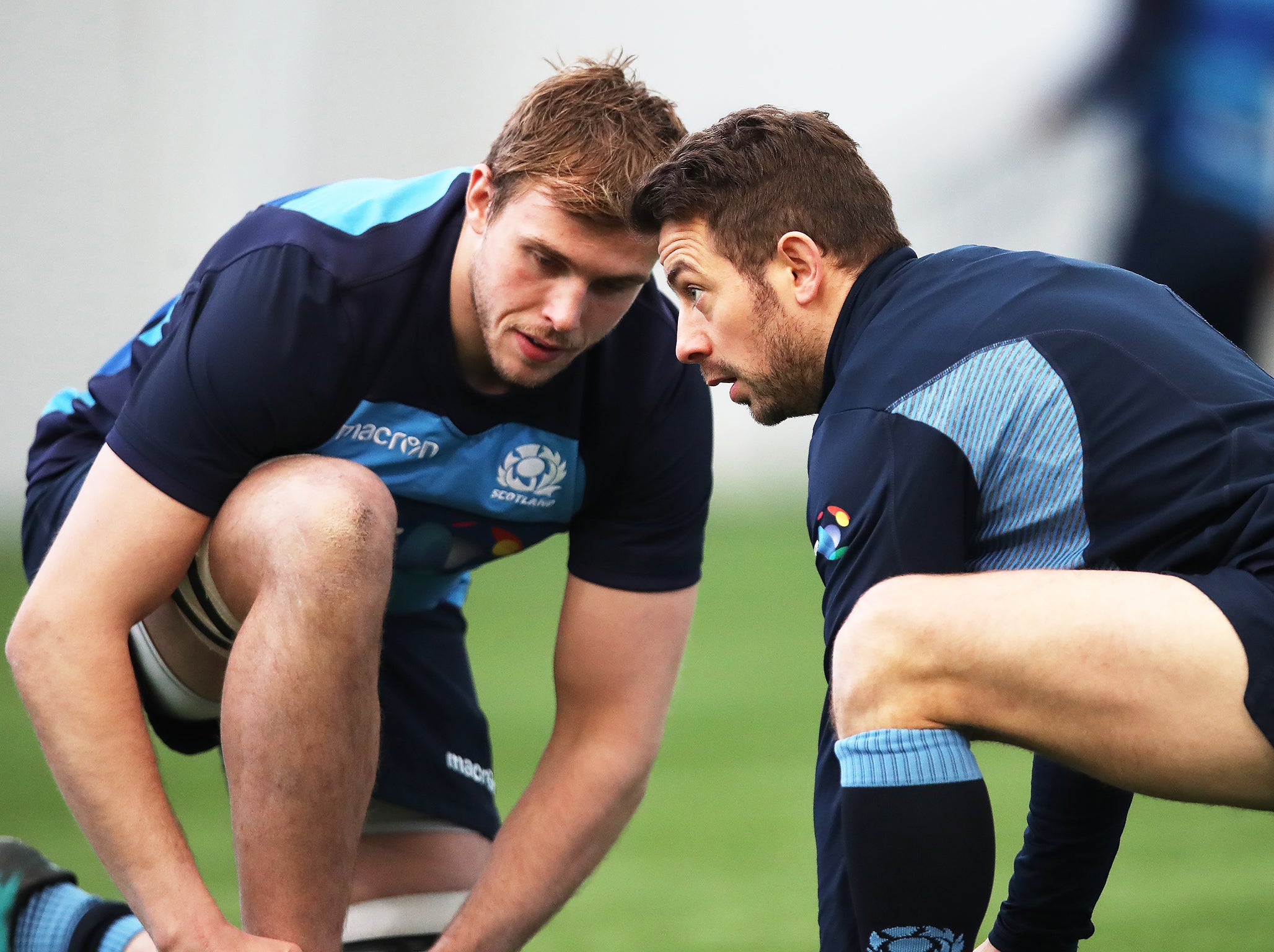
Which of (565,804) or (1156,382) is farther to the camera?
(565,804)

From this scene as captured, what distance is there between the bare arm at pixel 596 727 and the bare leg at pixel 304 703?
40 centimetres

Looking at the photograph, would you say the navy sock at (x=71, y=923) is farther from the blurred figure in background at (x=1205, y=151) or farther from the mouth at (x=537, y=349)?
the blurred figure in background at (x=1205, y=151)

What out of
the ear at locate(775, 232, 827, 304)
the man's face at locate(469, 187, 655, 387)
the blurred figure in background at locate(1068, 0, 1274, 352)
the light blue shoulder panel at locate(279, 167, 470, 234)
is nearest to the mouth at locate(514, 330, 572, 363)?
the man's face at locate(469, 187, 655, 387)

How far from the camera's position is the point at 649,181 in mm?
1801

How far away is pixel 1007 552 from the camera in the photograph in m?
1.56

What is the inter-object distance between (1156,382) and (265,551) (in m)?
0.96

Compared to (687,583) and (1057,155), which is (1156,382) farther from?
(1057,155)

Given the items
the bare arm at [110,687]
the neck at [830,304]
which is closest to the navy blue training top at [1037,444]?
the neck at [830,304]

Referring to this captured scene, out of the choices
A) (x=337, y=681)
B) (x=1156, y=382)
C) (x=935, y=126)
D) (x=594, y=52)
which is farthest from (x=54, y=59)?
(x=1156, y=382)

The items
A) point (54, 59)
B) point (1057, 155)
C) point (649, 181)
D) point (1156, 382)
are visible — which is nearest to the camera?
point (1156, 382)

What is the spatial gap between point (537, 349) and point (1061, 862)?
35.1 inches

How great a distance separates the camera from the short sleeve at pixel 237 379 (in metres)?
1.74

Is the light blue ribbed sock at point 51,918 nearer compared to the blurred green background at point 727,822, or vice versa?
the light blue ribbed sock at point 51,918

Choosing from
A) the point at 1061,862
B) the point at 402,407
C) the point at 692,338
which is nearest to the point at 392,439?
the point at 402,407
